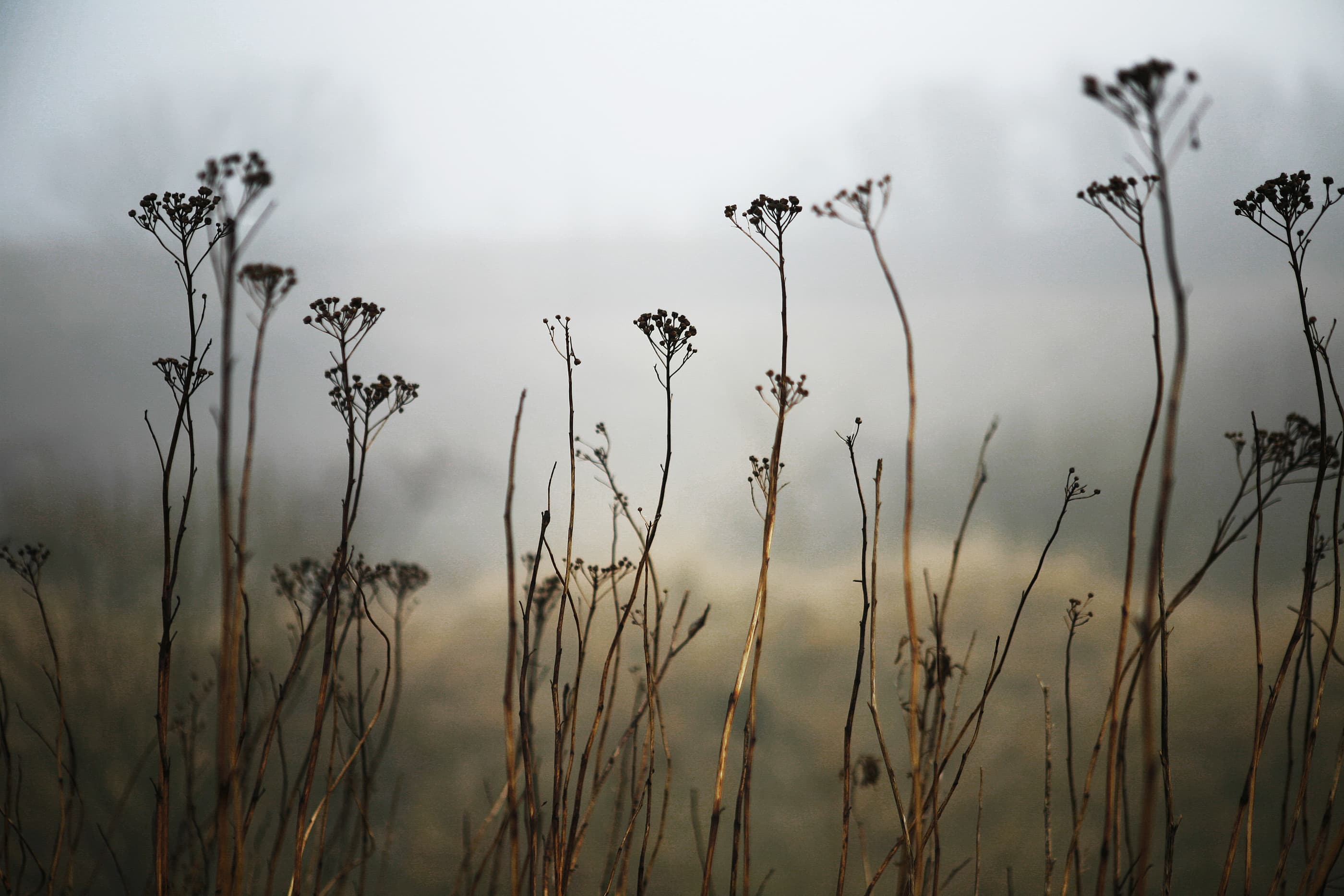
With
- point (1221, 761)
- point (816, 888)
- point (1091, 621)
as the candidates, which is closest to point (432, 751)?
point (816, 888)

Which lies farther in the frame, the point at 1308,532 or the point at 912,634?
the point at 1308,532

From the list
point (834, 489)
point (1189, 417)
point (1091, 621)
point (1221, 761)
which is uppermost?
point (1189, 417)

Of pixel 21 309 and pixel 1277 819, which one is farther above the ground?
pixel 21 309

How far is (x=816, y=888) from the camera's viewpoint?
260 centimetres

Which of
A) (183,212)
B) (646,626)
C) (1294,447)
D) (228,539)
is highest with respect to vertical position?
(183,212)

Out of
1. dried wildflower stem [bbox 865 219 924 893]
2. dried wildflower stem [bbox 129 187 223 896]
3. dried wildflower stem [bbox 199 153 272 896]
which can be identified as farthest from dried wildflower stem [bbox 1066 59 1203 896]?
dried wildflower stem [bbox 129 187 223 896]

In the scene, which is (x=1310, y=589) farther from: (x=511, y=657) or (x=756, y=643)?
(x=511, y=657)

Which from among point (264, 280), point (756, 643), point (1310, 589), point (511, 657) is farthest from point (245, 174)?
point (1310, 589)

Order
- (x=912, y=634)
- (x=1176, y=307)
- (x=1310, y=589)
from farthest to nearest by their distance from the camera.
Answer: (x=1310, y=589), (x=912, y=634), (x=1176, y=307)

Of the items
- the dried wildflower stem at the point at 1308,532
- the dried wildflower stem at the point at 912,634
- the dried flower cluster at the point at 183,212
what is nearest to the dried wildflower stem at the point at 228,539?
the dried flower cluster at the point at 183,212

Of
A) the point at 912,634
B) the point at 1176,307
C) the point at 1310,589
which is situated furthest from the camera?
the point at 1310,589

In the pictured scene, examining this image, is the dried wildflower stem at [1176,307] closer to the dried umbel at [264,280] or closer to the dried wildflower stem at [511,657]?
the dried wildflower stem at [511,657]

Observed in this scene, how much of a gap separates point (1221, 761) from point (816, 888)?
1608 millimetres

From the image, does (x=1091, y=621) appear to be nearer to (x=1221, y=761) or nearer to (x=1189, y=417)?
(x=1221, y=761)
